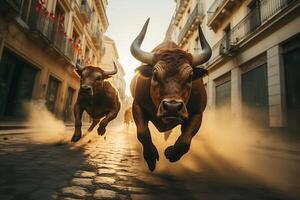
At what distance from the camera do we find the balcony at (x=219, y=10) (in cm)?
1580

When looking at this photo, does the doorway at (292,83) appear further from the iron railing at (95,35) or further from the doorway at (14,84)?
the iron railing at (95,35)

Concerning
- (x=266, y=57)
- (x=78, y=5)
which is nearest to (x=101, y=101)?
(x=266, y=57)

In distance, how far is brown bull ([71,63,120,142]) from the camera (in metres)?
5.39

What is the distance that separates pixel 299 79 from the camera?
9.15 metres

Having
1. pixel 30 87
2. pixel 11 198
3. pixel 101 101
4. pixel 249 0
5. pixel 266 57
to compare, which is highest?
pixel 249 0

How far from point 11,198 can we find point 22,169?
1064mm

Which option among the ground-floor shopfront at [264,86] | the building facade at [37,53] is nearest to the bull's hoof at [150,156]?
the ground-floor shopfront at [264,86]

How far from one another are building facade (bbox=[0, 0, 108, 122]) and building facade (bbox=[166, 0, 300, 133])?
465 inches

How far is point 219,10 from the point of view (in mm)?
16984

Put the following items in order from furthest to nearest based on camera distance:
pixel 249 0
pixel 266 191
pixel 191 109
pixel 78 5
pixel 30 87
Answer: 1. pixel 78 5
2. pixel 249 0
3. pixel 30 87
4. pixel 191 109
5. pixel 266 191

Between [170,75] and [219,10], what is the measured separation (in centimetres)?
1653

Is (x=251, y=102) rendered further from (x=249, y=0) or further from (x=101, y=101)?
(x=101, y=101)

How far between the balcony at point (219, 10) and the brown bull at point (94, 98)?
13.4 m

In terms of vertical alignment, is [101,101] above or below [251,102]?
below
